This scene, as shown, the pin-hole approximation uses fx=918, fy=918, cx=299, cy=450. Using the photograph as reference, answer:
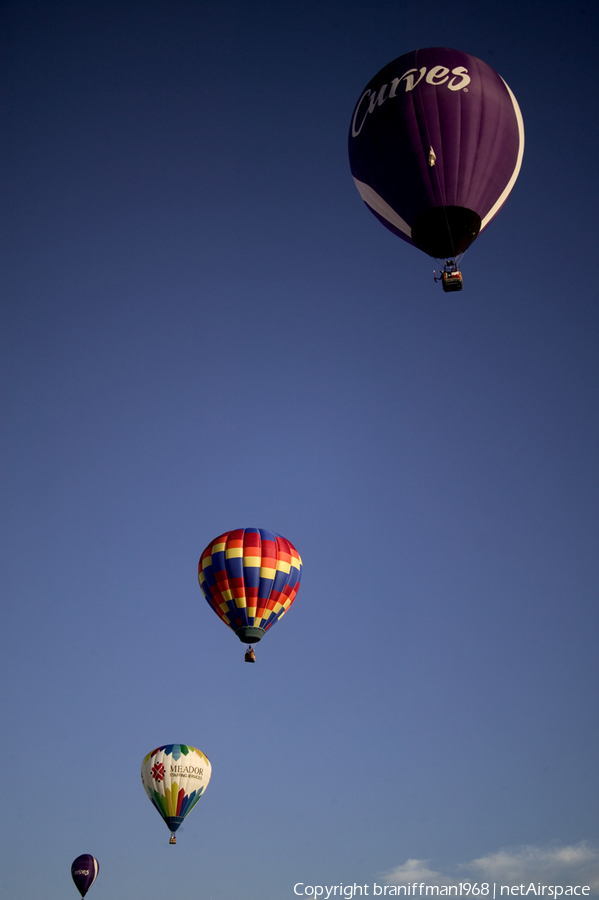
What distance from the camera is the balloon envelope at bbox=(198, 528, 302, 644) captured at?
101 feet

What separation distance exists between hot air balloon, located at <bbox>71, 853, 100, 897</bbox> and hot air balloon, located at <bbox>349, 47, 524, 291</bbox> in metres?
34.7

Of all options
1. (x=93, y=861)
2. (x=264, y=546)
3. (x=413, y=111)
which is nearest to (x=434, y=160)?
(x=413, y=111)

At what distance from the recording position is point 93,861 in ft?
144

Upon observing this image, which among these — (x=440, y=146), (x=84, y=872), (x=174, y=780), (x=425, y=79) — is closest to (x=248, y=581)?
(x=174, y=780)

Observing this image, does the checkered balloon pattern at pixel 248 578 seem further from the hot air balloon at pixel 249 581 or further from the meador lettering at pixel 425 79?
the meador lettering at pixel 425 79

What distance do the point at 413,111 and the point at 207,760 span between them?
87.2 feet

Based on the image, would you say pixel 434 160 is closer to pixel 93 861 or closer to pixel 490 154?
pixel 490 154

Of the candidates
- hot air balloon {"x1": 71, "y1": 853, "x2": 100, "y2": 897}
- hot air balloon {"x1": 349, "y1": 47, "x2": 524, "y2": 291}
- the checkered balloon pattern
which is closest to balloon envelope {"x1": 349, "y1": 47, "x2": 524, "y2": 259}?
hot air balloon {"x1": 349, "y1": 47, "x2": 524, "y2": 291}

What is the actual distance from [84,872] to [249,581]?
2147 cm

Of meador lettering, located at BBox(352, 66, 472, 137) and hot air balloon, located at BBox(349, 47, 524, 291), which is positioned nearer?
hot air balloon, located at BBox(349, 47, 524, 291)


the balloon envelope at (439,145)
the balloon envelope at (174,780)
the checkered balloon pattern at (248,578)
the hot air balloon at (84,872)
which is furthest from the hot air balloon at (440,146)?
the hot air balloon at (84,872)

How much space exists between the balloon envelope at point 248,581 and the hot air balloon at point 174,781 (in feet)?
27.3

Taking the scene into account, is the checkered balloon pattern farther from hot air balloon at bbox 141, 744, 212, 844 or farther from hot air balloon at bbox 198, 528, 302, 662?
hot air balloon at bbox 141, 744, 212, 844

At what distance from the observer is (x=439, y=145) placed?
70.7 ft
